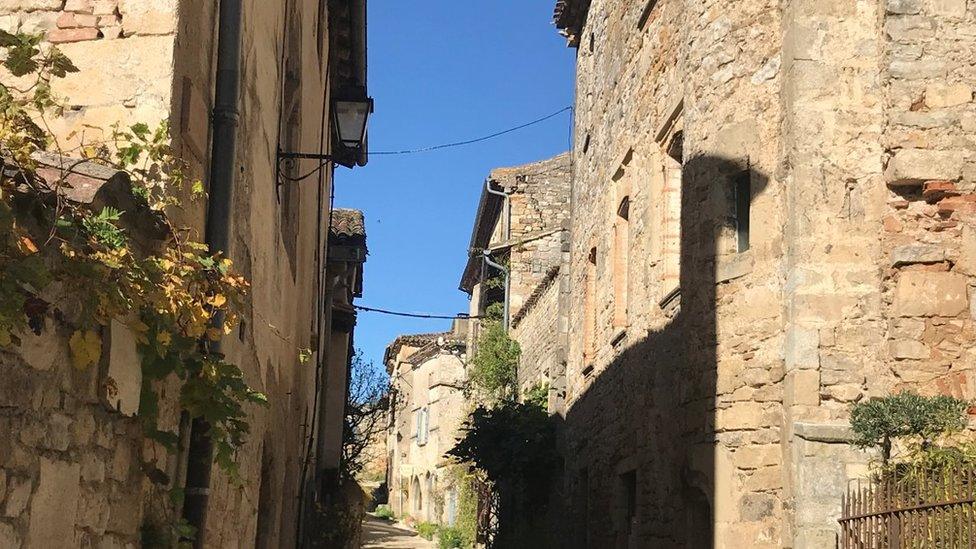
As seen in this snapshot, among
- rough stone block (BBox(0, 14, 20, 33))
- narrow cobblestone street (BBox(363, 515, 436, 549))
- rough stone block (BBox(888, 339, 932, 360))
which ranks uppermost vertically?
rough stone block (BBox(0, 14, 20, 33))

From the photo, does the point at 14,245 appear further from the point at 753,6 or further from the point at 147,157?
the point at 753,6

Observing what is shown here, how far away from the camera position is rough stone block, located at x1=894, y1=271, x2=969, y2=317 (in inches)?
320

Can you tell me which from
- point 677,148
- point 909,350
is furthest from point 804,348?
point 677,148

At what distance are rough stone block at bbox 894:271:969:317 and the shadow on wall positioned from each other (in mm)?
1329

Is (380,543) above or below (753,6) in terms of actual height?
below

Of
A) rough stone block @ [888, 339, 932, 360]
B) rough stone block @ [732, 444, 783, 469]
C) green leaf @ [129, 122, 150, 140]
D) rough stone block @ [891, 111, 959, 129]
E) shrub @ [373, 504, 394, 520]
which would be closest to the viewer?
green leaf @ [129, 122, 150, 140]

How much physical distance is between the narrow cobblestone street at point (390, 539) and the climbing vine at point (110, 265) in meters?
19.8

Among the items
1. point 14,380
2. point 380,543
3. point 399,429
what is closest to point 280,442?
point 14,380

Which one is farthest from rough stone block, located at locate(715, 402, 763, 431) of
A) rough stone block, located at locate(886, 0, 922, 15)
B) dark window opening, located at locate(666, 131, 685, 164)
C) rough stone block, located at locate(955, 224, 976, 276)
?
rough stone block, located at locate(886, 0, 922, 15)

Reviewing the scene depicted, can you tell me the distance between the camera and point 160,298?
362 cm

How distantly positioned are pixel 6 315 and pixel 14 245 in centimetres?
17

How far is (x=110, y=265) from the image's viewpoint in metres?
3.24

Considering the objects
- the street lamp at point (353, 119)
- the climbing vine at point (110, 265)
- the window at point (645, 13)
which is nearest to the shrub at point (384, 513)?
the window at point (645, 13)

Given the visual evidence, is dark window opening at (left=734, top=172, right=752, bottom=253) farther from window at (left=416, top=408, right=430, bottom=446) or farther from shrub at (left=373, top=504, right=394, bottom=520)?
shrub at (left=373, top=504, right=394, bottom=520)
